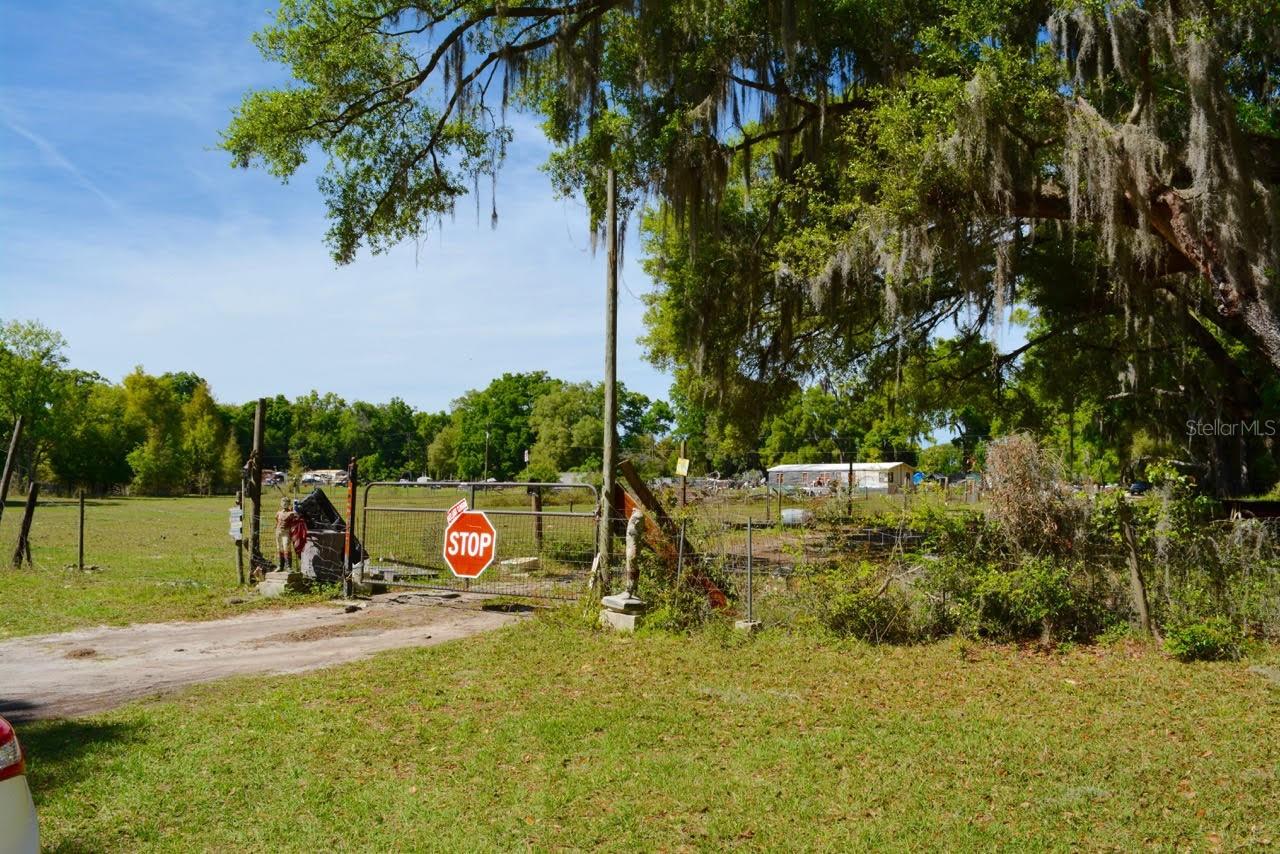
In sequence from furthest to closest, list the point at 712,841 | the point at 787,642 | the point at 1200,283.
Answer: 1. the point at 1200,283
2. the point at 787,642
3. the point at 712,841

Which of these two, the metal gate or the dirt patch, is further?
the metal gate

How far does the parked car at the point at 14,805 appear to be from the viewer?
2.76m

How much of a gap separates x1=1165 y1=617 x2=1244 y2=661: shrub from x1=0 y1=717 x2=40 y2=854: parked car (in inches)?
326

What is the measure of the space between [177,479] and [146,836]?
7003 cm

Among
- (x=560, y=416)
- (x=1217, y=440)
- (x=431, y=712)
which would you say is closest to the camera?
(x=431, y=712)

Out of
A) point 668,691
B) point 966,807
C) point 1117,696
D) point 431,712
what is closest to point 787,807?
point 966,807

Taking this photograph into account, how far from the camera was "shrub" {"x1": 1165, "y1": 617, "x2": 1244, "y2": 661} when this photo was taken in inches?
298

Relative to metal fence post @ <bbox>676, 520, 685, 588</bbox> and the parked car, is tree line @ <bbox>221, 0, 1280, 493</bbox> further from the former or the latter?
the parked car

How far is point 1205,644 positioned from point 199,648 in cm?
949

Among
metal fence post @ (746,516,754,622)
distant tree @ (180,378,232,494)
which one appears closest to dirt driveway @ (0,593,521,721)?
metal fence post @ (746,516,754,622)

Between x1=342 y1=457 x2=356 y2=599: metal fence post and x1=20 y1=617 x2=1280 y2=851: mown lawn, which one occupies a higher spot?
x1=342 y1=457 x2=356 y2=599: metal fence post

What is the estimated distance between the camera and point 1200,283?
14.1m

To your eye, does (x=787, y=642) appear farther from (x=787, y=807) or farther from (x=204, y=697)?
(x=204, y=697)

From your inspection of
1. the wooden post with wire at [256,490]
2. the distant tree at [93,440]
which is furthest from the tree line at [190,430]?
the wooden post with wire at [256,490]
